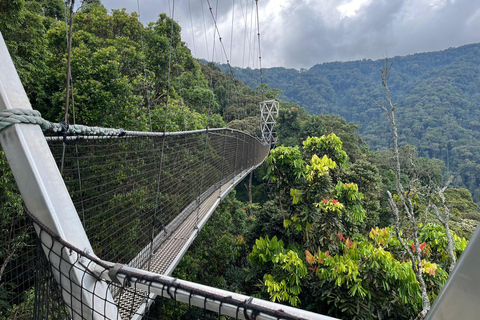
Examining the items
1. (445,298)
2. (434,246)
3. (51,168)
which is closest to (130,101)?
(51,168)

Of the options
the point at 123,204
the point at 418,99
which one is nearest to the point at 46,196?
the point at 123,204

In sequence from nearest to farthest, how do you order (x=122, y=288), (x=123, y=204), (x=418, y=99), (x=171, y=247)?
1. (x=122, y=288)
2. (x=171, y=247)
3. (x=123, y=204)
4. (x=418, y=99)

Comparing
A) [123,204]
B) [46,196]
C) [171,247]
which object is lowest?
[171,247]

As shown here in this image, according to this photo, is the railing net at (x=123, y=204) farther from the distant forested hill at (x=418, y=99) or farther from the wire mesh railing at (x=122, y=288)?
the distant forested hill at (x=418, y=99)

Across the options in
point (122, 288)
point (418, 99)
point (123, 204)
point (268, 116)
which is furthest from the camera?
point (418, 99)

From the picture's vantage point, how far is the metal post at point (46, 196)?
599 mm

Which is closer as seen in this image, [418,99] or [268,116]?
[268,116]

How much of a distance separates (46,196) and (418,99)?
4649cm

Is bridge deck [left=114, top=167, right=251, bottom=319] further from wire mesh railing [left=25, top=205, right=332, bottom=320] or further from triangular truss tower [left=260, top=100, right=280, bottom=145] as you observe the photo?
triangular truss tower [left=260, top=100, right=280, bottom=145]

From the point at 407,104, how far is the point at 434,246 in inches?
1731

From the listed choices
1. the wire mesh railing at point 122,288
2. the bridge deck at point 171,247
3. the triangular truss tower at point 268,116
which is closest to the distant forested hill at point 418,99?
the bridge deck at point 171,247

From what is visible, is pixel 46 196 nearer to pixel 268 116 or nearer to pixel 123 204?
pixel 123 204

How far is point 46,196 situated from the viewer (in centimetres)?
60

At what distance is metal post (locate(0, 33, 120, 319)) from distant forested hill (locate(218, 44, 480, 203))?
7.05ft
